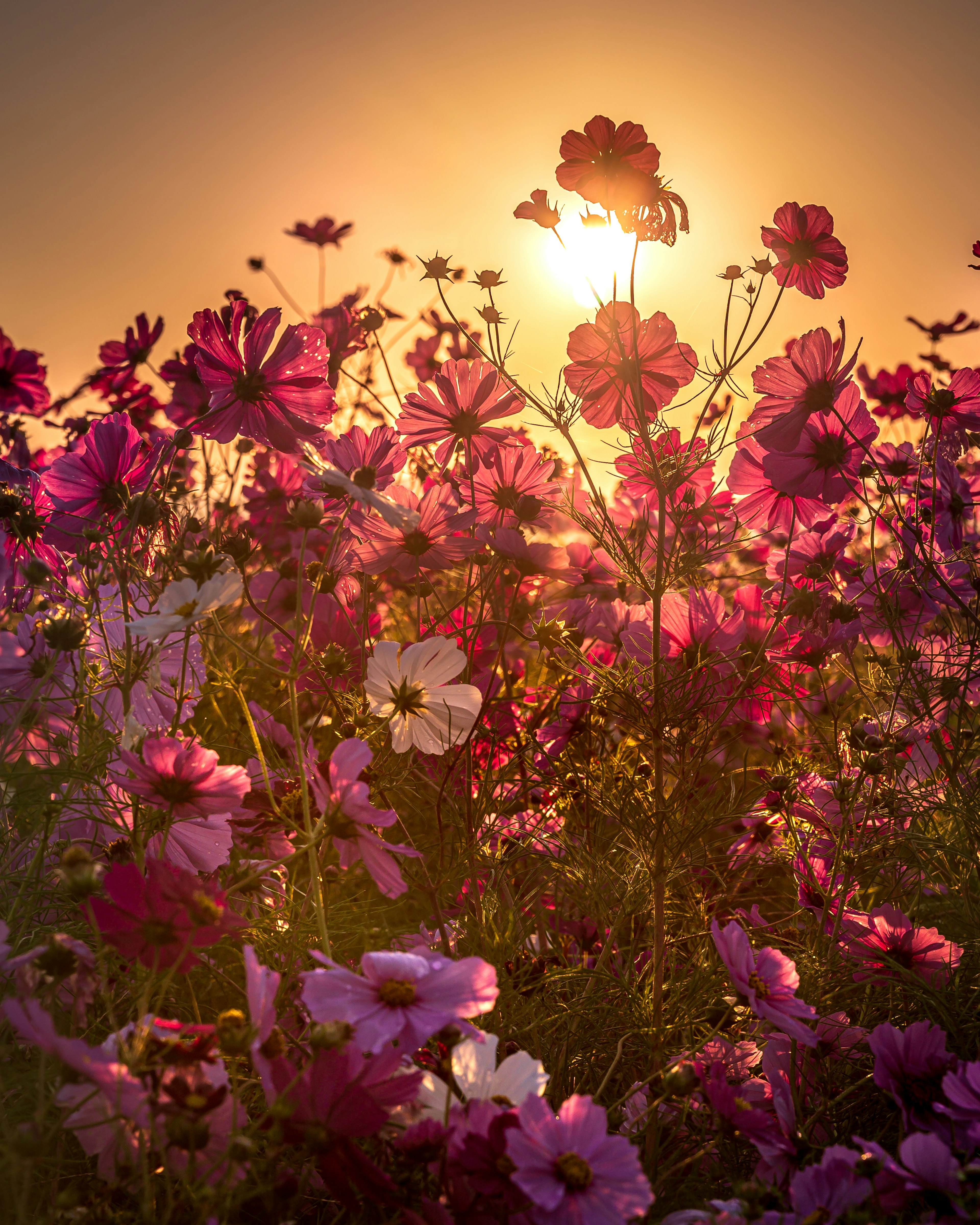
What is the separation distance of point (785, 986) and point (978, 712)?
1.62ft

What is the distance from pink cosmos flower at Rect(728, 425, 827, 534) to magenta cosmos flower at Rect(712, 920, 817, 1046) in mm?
444

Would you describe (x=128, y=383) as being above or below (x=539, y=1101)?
above

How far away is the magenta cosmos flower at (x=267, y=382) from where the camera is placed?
74 cm

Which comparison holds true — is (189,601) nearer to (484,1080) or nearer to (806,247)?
(484,1080)

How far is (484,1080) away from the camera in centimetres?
46

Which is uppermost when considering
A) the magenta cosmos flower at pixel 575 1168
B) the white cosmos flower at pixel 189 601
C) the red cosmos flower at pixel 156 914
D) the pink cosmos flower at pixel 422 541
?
the pink cosmos flower at pixel 422 541

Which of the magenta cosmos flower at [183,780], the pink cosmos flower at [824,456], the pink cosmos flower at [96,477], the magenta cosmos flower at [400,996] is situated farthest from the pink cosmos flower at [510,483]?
the magenta cosmos flower at [400,996]

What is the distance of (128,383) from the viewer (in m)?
1.51

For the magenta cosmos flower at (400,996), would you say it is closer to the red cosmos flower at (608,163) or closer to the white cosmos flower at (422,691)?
the white cosmos flower at (422,691)

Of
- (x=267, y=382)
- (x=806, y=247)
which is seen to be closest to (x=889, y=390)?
(x=806, y=247)

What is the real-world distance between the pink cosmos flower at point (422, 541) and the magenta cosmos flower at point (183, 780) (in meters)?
0.31

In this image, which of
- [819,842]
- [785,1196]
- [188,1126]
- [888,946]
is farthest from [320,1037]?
[819,842]

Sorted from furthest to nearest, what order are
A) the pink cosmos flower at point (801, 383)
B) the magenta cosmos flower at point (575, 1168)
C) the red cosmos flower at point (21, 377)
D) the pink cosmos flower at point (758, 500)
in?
the red cosmos flower at point (21, 377) < the pink cosmos flower at point (758, 500) < the pink cosmos flower at point (801, 383) < the magenta cosmos flower at point (575, 1168)

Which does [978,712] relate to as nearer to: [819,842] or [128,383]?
[819,842]
